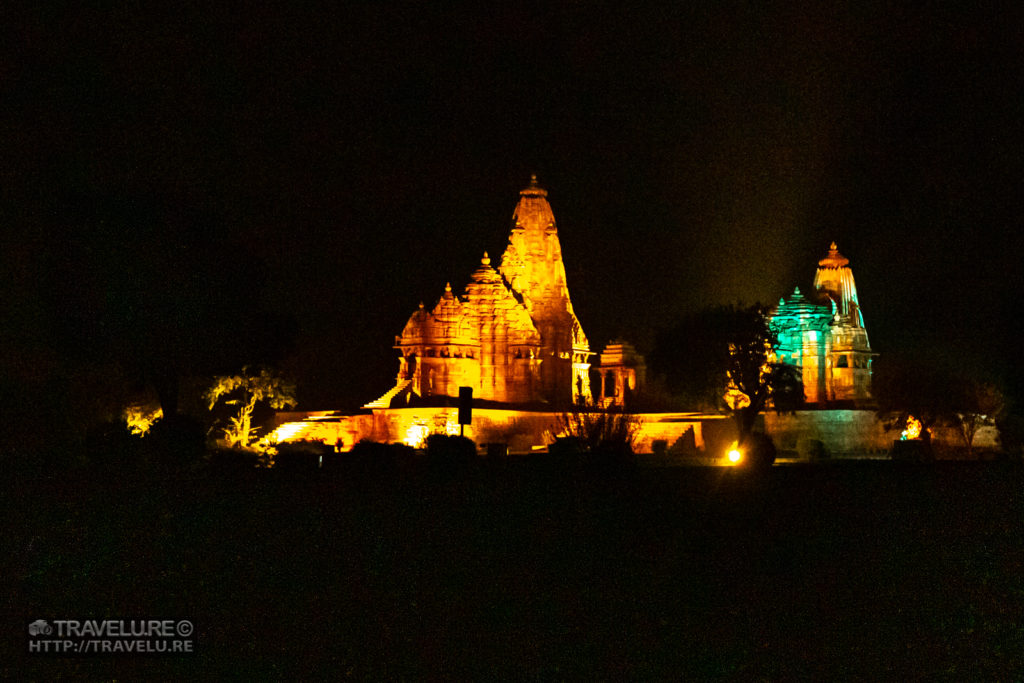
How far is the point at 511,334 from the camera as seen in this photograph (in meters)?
60.2

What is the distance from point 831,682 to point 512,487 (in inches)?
285

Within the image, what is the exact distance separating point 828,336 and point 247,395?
2789cm

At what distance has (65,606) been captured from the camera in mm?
15773

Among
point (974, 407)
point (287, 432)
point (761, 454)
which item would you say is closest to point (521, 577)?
point (761, 454)

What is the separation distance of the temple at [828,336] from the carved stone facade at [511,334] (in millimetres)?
10230

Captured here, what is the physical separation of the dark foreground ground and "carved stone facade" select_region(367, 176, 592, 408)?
33.3 m

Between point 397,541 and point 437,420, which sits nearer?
point 397,541

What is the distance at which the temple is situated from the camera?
6122 centimetres

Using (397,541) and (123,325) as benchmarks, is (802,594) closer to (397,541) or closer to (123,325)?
(397,541)

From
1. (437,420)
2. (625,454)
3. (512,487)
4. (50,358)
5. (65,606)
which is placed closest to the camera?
(65,606)

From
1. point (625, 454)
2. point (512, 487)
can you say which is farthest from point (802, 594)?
point (625, 454)

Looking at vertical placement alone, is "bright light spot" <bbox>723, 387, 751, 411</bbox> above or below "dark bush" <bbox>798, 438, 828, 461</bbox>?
above

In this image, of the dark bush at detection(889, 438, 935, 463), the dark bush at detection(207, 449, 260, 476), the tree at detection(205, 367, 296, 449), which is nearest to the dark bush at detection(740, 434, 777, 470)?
the dark bush at detection(889, 438, 935, 463)

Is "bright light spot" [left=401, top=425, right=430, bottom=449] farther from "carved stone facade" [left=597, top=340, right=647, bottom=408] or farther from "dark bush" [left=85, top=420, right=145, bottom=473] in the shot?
"dark bush" [left=85, top=420, right=145, bottom=473]
